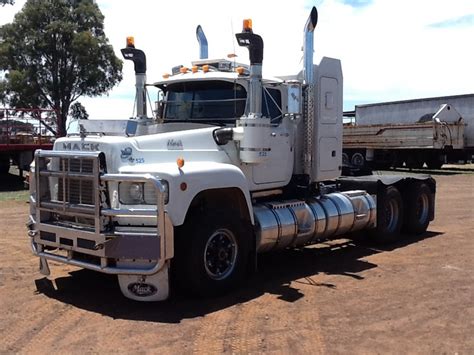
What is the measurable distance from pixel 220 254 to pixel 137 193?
1252mm

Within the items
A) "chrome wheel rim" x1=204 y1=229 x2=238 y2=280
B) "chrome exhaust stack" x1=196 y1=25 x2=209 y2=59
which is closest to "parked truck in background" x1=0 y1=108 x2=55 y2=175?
"chrome exhaust stack" x1=196 y1=25 x2=209 y2=59

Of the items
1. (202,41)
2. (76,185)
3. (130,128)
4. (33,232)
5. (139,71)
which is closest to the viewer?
(76,185)

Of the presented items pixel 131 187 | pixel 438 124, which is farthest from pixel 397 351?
pixel 438 124

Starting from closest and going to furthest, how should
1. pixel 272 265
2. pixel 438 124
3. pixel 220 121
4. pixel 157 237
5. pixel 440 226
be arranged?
pixel 157 237, pixel 220 121, pixel 272 265, pixel 440 226, pixel 438 124

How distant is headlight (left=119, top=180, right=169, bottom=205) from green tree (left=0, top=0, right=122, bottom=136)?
114 feet

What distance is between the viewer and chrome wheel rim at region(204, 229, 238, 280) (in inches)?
259

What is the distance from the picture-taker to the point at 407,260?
8805mm

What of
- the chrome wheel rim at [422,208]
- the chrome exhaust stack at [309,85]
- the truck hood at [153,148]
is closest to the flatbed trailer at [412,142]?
the chrome wheel rim at [422,208]

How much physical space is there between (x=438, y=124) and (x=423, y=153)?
199 centimetres

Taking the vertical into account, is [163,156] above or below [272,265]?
above

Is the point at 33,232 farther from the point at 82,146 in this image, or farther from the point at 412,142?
the point at 412,142

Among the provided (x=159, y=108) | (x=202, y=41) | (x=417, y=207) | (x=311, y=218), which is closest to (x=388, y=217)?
(x=417, y=207)

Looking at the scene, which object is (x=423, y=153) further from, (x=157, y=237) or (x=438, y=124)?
(x=157, y=237)

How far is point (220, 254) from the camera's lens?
6742 mm
